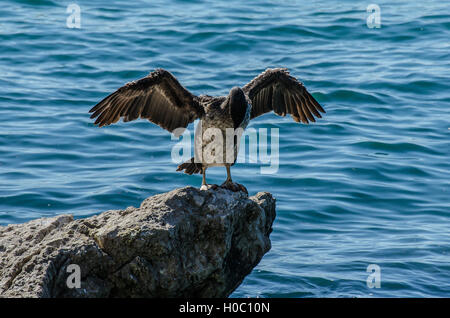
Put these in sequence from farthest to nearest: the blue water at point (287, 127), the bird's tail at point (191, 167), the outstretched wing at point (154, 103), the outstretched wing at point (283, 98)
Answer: the blue water at point (287, 127), the outstretched wing at point (283, 98), the bird's tail at point (191, 167), the outstretched wing at point (154, 103)

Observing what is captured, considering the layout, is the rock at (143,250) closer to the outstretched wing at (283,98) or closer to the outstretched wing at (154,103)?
the outstretched wing at (154,103)

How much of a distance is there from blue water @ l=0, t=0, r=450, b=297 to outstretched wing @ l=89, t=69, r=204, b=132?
1.95 m

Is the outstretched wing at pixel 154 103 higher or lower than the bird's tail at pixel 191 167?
higher

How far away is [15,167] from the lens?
10.2 m

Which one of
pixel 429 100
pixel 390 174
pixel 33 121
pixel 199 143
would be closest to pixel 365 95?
pixel 429 100

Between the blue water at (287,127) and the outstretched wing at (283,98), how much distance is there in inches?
66.6

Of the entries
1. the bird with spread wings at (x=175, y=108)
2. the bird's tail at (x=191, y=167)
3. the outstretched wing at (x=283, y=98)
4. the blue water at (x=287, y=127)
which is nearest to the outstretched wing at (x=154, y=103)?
the bird with spread wings at (x=175, y=108)

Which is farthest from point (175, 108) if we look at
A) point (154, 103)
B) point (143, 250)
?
point (143, 250)

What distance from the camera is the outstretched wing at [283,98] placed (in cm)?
763

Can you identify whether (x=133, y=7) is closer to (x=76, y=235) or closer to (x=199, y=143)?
(x=199, y=143)

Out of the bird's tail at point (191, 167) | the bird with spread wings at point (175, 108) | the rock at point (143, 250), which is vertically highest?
the bird with spread wings at point (175, 108)

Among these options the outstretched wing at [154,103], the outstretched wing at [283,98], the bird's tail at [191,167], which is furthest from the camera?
the outstretched wing at [283,98]

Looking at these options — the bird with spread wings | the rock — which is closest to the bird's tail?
the bird with spread wings

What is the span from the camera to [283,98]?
782cm
